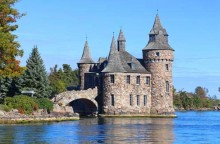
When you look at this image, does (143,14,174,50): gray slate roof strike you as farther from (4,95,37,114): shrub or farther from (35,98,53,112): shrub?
(4,95,37,114): shrub

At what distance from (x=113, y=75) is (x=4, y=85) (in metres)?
13.8

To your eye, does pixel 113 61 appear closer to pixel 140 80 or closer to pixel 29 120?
pixel 140 80

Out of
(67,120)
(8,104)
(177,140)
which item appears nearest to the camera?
(177,140)

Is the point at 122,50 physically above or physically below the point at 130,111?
above

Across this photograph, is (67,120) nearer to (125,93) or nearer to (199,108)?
(125,93)

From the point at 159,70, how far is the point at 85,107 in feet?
38.7

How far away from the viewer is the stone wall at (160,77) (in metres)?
75.4

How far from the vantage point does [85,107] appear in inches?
3130

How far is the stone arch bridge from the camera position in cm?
6840

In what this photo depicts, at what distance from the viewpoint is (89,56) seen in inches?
3268

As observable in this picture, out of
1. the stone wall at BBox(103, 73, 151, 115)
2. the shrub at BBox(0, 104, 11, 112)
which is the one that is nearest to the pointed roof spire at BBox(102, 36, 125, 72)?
the stone wall at BBox(103, 73, 151, 115)

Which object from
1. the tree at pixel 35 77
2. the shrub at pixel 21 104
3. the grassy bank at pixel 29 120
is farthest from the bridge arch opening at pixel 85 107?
the shrub at pixel 21 104

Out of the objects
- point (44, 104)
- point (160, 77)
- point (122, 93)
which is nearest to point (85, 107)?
point (122, 93)

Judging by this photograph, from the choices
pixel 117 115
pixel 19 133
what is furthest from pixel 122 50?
pixel 19 133
